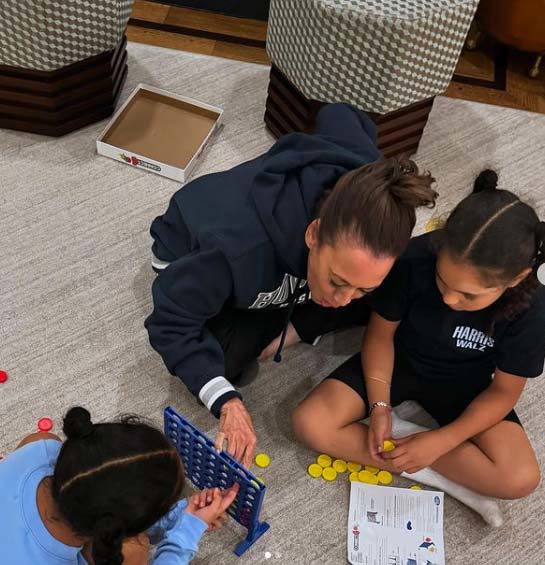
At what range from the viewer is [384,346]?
144 cm

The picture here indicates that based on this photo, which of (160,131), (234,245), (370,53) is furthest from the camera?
(160,131)

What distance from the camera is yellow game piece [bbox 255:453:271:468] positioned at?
57.4 inches

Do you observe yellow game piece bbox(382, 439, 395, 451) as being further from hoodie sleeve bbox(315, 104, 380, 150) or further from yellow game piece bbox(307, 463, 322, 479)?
hoodie sleeve bbox(315, 104, 380, 150)

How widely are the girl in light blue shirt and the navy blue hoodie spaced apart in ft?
0.80

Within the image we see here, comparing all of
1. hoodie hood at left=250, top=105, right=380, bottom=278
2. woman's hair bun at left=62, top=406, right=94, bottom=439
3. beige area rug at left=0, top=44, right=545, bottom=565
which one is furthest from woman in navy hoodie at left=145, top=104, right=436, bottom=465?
woman's hair bun at left=62, top=406, right=94, bottom=439

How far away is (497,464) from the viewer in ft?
4.55

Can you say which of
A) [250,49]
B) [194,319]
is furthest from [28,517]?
[250,49]

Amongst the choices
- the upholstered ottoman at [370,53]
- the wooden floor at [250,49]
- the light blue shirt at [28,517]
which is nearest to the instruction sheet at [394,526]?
the light blue shirt at [28,517]

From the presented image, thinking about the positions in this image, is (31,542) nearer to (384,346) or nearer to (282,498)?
(282,498)

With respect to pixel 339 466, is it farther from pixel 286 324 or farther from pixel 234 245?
pixel 234 245

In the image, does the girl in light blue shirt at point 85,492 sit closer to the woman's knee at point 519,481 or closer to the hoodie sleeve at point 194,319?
the hoodie sleeve at point 194,319

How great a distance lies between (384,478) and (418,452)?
0.39 ft

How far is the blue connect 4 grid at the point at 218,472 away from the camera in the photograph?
1184mm

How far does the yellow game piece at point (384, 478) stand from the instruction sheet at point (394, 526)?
0.07ft
